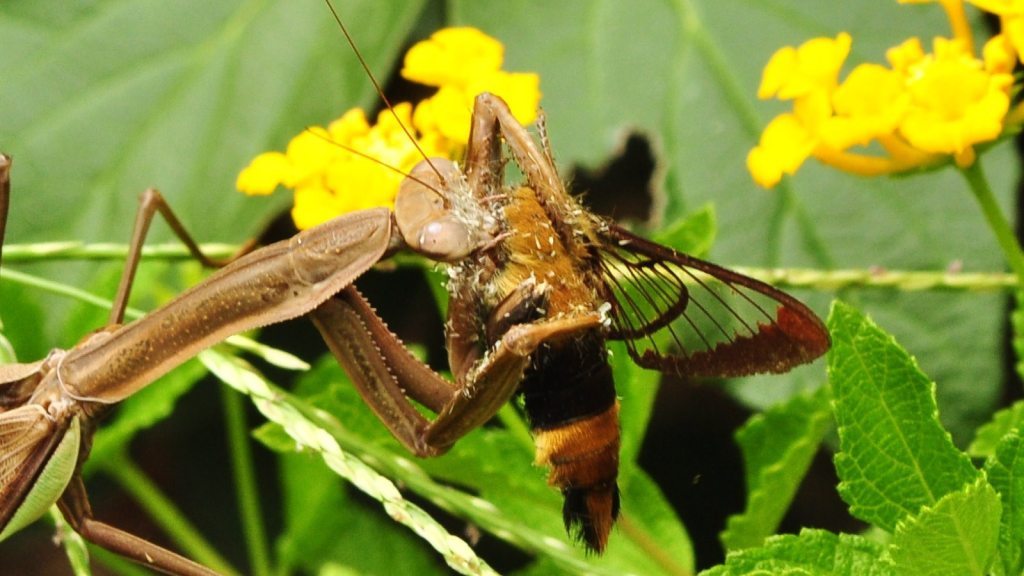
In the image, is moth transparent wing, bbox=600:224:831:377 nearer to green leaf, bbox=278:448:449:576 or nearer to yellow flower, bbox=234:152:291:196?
yellow flower, bbox=234:152:291:196

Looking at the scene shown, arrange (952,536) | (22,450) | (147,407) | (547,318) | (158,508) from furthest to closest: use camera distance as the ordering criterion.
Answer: (158,508)
(147,407)
(22,450)
(547,318)
(952,536)

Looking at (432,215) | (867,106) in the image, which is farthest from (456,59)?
(867,106)

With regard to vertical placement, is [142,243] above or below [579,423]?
above

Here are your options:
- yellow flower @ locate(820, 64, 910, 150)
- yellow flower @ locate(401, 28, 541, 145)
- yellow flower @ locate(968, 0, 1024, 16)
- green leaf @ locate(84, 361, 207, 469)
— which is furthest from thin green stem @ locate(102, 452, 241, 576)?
yellow flower @ locate(968, 0, 1024, 16)

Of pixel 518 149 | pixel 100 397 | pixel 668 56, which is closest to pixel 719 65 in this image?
pixel 668 56

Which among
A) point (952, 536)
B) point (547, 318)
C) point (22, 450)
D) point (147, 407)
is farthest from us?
point (147, 407)

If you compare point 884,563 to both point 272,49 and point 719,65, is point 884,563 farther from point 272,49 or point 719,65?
point 272,49

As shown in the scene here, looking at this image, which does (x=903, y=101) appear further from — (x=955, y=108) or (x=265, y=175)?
(x=265, y=175)
